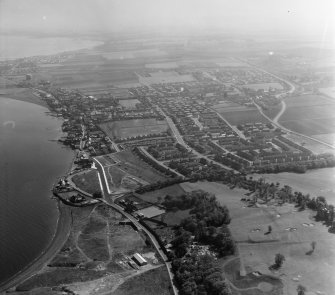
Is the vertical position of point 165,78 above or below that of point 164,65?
below

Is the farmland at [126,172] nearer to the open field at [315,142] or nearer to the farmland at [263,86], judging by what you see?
the open field at [315,142]

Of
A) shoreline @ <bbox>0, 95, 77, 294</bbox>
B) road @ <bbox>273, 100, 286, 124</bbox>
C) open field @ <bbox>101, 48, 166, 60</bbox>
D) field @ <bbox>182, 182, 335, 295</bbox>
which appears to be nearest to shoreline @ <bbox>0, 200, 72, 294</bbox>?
shoreline @ <bbox>0, 95, 77, 294</bbox>

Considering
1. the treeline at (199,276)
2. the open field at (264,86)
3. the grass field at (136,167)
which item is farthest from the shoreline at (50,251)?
the open field at (264,86)

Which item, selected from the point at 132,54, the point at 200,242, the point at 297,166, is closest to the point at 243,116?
the point at 297,166

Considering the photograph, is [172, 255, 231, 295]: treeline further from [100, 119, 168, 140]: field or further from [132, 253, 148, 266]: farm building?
[100, 119, 168, 140]: field

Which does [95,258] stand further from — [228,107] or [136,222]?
[228,107]
